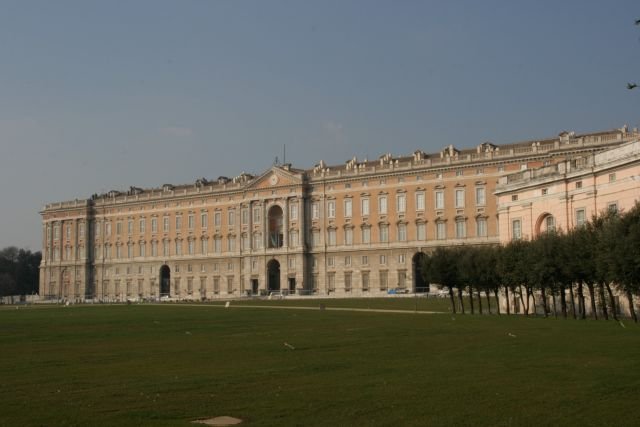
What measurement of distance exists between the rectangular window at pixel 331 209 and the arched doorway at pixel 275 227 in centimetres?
812

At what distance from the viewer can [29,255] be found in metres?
162

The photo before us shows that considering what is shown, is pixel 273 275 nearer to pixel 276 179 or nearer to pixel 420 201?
pixel 276 179

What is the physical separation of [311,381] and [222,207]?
101 m

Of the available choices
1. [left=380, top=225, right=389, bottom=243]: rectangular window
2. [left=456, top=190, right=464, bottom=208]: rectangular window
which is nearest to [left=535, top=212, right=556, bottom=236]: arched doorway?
[left=456, top=190, right=464, bottom=208]: rectangular window

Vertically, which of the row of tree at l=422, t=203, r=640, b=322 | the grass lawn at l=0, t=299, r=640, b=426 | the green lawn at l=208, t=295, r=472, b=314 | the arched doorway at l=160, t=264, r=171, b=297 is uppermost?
the arched doorway at l=160, t=264, r=171, b=297

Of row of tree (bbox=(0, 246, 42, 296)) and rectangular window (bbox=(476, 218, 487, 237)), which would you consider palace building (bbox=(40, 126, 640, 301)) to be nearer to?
rectangular window (bbox=(476, 218, 487, 237))

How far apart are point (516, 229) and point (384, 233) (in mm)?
50225

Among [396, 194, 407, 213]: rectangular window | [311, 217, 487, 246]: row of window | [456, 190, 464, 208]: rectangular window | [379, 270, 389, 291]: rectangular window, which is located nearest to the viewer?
[311, 217, 487, 246]: row of window

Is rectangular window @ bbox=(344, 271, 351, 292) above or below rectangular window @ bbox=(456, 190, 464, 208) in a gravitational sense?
below

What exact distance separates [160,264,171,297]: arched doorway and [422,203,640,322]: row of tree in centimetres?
7471

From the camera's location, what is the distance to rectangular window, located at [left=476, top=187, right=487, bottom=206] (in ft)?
310

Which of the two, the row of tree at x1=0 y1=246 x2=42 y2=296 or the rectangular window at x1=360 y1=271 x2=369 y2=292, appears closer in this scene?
the rectangular window at x1=360 y1=271 x2=369 y2=292

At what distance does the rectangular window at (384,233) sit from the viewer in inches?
4033

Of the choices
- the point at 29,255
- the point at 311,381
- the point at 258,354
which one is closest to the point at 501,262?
the point at 258,354
